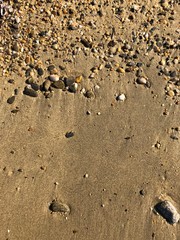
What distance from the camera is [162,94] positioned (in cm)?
498

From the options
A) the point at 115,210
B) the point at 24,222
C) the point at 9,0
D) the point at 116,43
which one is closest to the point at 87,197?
the point at 115,210

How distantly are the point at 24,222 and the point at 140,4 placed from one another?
124 inches

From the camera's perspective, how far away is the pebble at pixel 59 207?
4150mm

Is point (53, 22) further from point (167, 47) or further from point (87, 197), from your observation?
point (87, 197)

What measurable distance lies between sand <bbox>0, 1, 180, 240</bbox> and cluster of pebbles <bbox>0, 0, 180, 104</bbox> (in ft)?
0.05

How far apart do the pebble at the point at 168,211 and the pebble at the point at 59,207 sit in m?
0.89

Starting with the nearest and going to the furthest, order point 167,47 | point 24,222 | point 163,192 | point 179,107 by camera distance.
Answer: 1. point 24,222
2. point 163,192
3. point 179,107
4. point 167,47

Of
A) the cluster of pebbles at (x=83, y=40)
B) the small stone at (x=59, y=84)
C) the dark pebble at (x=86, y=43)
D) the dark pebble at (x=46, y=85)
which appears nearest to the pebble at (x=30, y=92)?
the cluster of pebbles at (x=83, y=40)

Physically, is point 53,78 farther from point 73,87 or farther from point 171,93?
point 171,93

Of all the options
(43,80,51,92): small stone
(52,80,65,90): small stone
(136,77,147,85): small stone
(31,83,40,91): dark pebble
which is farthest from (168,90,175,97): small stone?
(31,83,40,91): dark pebble

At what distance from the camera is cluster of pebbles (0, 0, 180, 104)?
15.9 feet

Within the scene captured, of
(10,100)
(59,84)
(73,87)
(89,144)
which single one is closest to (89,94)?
(73,87)

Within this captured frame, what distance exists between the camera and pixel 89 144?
15.0 ft

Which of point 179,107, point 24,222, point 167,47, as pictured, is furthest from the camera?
point 167,47
